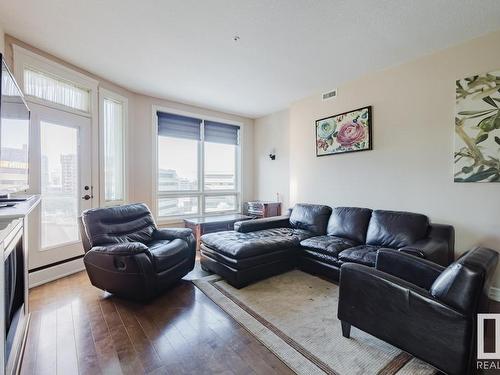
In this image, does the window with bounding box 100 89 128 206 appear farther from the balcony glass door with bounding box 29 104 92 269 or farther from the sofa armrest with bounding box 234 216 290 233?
the sofa armrest with bounding box 234 216 290 233

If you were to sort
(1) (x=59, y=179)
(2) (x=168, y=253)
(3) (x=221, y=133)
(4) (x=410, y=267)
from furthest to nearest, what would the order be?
(3) (x=221, y=133), (1) (x=59, y=179), (2) (x=168, y=253), (4) (x=410, y=267)

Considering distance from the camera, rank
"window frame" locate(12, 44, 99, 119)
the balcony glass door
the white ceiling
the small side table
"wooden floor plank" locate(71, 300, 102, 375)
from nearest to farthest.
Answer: "wooden floor plank" locate(71, 300, 102, 375)
the white ceiling
"window frame" locate(12, 44, 99, 119)
the balcony glass door
the small side table

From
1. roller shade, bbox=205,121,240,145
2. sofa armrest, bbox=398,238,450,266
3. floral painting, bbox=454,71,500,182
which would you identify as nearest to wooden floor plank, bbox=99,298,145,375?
sofa armrest, bbox=398,238,450,266

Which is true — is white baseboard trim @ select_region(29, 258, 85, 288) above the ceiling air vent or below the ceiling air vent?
below

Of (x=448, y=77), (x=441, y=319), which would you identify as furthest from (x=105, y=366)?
(x=448, y=77)

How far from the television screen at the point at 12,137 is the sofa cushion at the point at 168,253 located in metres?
1.20

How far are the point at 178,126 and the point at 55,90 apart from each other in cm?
190

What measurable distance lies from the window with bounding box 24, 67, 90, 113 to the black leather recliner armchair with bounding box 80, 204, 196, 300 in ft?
5.16

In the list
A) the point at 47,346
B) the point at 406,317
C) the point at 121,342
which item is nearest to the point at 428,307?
the point at 406,317

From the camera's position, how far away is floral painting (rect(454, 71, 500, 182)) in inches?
91.7

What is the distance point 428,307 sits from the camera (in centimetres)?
136

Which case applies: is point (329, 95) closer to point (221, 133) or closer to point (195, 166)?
point (221, 133)

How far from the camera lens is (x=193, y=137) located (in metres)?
4.75

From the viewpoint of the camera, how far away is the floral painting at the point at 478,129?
2.33 meters
